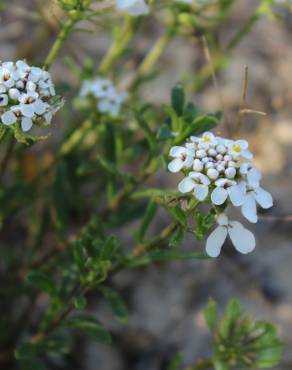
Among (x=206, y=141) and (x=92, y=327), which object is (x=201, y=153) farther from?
(x=92, y=327)

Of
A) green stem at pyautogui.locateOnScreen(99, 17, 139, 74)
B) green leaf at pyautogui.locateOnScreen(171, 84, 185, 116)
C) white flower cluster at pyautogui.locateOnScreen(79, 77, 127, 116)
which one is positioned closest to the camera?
green leaf at pyautogui.locateOnScreen(171, 84, 185, 116)

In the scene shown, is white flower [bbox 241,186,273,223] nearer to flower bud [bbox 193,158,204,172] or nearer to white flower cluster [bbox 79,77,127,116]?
flower bud [bbox 193,158,204,172]

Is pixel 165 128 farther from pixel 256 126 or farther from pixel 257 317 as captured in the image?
pixel 256 126

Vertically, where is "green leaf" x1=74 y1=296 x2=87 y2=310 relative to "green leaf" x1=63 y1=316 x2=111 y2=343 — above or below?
above

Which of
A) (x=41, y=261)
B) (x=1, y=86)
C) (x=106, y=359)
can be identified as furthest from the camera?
(x=106, y=359)

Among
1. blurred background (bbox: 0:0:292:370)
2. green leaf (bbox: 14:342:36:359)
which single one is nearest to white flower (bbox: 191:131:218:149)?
blurred background (bbox: 0:0:292:370)

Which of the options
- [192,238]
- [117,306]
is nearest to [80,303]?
[117,306]

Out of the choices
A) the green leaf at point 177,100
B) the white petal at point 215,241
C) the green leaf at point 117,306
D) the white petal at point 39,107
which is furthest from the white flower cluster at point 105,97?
the white petal at point 215,241

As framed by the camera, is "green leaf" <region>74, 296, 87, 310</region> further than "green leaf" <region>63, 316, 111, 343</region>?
No

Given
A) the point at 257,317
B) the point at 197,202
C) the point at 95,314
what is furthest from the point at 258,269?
the point at 197,202
